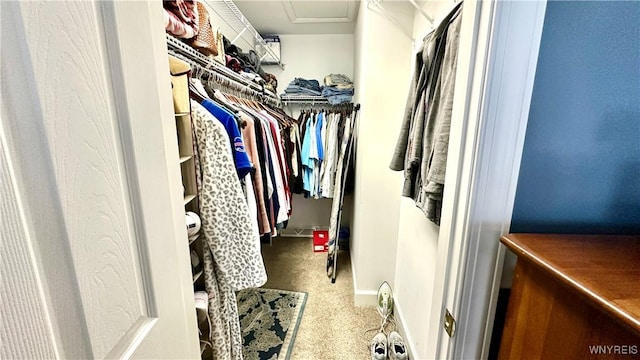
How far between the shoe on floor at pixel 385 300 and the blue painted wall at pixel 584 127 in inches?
54.0

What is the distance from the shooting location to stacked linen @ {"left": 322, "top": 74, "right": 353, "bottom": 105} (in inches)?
102

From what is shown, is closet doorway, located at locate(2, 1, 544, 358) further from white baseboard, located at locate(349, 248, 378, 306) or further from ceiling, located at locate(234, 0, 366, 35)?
ceiling, located at locate(234, 0, 366, 35)

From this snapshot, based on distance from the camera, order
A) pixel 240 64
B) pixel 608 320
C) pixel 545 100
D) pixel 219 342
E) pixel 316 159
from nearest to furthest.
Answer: pixel 608 320 < pixel 545 100 < pixel 219 342 < pixel 240 64 < pixel 316 159

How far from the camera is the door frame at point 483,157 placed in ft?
1.55

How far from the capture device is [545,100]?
52cm

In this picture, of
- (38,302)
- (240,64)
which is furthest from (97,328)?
(240,64)

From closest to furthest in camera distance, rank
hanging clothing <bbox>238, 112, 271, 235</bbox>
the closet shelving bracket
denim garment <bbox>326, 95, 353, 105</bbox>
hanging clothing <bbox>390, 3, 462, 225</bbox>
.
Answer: hanging clothing <bbox>390, 3, 462, 225</bbox> < hanging clothing <bbox>238, 112, 271, 235</bbox> < the closet shelving bracket < denim garment <bbox>326, 95, 353, 105</bbox>

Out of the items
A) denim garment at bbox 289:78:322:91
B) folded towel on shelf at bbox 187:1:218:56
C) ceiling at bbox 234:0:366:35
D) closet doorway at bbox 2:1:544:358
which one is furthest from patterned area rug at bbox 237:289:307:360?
ceiling at bbox 234:0:366:35

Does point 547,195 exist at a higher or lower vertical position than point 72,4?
lower

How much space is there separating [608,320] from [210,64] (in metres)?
1.54

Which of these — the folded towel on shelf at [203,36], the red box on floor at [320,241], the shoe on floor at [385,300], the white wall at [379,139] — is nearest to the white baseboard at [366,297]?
the white wall at [379,139]

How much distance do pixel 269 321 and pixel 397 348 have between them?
2.67 ft

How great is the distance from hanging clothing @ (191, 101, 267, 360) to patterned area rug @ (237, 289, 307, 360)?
44 cm

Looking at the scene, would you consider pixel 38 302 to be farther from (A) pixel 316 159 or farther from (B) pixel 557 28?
(A) pixel 316 159
